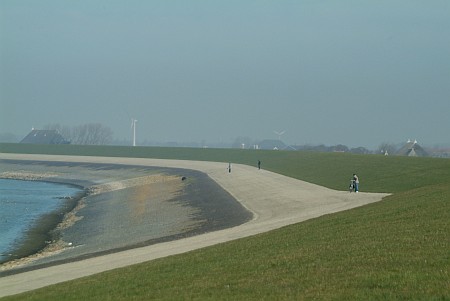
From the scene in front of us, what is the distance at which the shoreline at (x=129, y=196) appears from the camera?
29.5 m

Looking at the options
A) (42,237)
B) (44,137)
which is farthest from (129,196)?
(44,137)

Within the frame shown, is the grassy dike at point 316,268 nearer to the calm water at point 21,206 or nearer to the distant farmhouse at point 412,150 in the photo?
the calm water at point 21,206

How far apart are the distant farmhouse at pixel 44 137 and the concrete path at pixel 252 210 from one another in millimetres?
108625

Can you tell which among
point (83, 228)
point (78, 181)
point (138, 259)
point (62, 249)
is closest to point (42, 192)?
point (78, 181)

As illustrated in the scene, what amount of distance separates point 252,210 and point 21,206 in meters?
21.8

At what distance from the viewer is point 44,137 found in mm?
191875

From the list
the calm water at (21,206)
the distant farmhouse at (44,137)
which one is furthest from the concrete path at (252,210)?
the distant farmhouse at (44,137)

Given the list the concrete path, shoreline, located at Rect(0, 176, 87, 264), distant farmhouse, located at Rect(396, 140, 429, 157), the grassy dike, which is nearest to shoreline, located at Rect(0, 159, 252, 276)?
shoreline, located at Rect(0, 176, 87, 264)

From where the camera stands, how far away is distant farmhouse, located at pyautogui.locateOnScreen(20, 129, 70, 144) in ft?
620

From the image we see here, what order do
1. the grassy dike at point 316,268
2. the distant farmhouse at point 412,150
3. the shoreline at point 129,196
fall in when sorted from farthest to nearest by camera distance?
the distant farmhouse at point 412,150 < the shoreline at point 129,196 < the grassy dike at point 316,268

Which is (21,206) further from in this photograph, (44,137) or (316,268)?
(44,137)

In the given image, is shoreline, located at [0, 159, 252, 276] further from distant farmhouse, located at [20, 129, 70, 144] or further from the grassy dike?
distant farmhouse, located at [20, 129, 70, 144]

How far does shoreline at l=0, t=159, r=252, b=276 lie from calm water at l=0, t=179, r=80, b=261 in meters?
1.36

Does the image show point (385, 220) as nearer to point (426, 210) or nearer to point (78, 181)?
point (426, 210)
